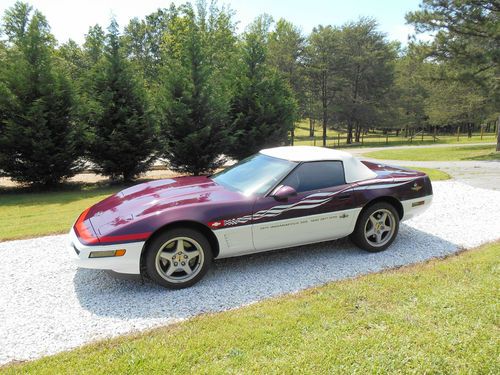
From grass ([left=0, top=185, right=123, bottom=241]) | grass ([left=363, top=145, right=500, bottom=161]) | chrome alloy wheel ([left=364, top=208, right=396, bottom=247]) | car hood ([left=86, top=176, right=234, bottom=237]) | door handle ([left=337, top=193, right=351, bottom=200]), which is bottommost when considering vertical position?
grass ([left=363, top=145, right=500, bottom=161])

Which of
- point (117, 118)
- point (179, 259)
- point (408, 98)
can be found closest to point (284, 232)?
point (179, 259)

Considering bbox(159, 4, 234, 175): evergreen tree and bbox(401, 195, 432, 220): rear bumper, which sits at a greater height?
bbox(159, 4, 234, 175): evergreen tree

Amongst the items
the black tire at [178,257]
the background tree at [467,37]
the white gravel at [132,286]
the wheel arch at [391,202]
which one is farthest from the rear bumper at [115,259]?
the background tree at [467,37]

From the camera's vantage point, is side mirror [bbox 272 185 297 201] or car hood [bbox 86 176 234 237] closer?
car hood [bbox 86 176 234 237]

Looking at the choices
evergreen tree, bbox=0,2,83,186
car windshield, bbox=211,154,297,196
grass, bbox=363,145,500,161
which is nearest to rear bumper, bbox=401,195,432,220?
car windshield, bbox=211,154,297,196

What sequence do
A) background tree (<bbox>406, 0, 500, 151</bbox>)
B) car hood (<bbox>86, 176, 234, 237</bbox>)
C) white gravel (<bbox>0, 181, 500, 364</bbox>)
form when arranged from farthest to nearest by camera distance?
background tree (<bbox>406, 0, 500, 151</bbox>) → car hood (<bbox>86, 176, 234, 237</bbox>) → white gravel (<bbox>0, 181, 500, 364</bbox>)

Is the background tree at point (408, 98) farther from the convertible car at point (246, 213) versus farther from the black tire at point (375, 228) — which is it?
the convertible car at point (246, 213)

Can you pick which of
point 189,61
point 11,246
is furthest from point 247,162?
point 189,61

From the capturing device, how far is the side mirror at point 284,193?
4.02m

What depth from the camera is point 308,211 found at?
4.23m

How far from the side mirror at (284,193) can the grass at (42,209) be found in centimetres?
397

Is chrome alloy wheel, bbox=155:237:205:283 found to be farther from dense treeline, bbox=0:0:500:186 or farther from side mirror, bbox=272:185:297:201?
dense treeline, bbox=0:0:500:186

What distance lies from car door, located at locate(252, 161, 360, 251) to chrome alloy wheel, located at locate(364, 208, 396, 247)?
0.33 meters

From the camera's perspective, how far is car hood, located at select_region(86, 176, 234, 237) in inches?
146
